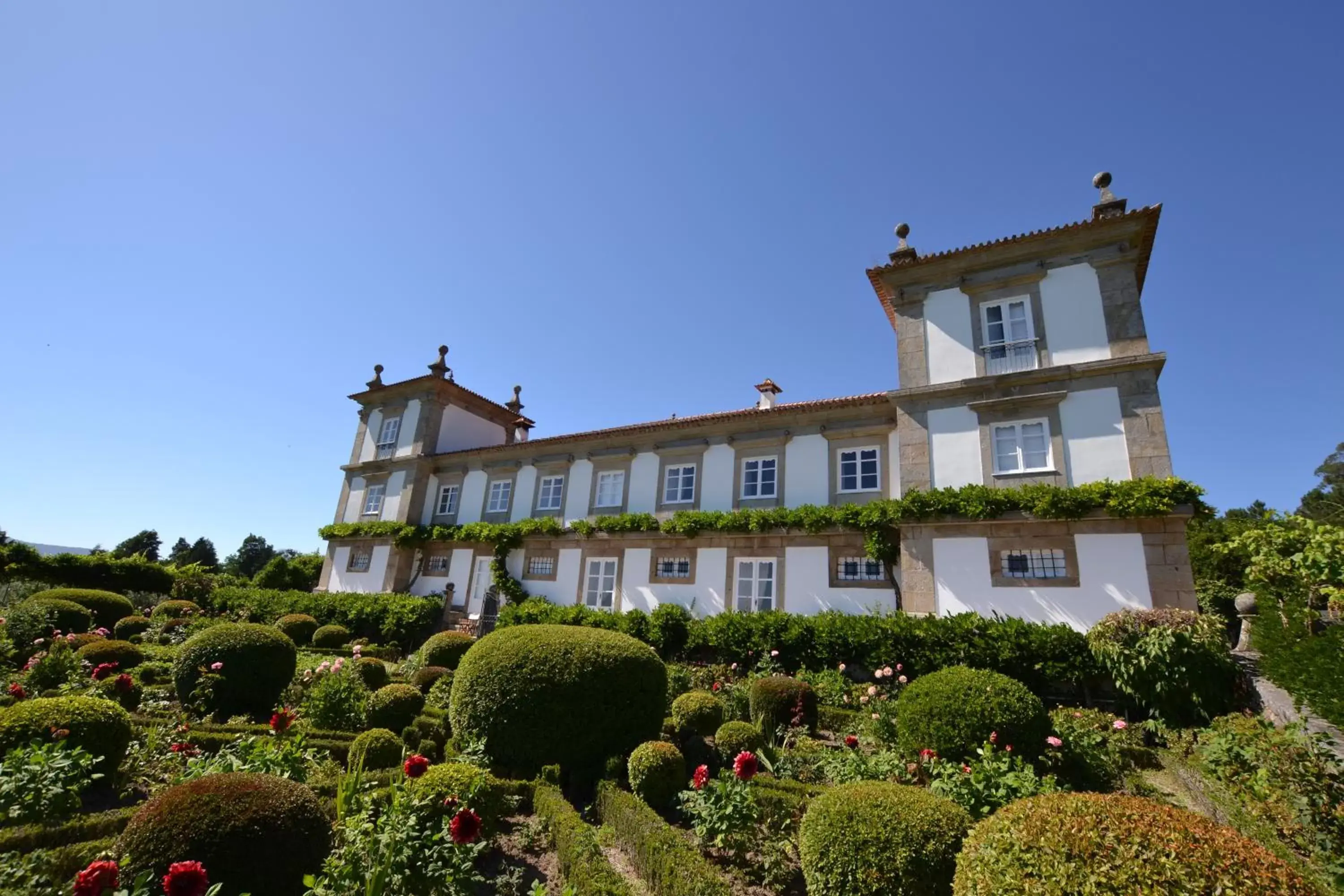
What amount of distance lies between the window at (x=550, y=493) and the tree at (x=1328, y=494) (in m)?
34.8

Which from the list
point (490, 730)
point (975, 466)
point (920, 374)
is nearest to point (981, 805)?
point (490, 730)

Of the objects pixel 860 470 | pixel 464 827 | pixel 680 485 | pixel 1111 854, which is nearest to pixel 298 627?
pixel 680 485

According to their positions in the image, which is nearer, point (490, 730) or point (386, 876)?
point (386, 876)

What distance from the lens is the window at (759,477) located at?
18.0 meters

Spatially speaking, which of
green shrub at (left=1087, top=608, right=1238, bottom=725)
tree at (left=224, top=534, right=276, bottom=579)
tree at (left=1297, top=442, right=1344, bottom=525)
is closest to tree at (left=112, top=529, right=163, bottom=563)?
tree at (left=224, top=534, right=276, bottom=579)

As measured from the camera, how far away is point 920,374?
625 inches

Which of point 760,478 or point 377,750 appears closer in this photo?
point 377,750

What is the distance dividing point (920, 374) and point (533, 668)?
12769 mm

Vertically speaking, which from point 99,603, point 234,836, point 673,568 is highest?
Result: point 673,568

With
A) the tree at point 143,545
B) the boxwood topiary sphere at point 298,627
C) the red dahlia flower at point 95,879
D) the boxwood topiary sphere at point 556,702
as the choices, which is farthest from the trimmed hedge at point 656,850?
the tree at point 143,545

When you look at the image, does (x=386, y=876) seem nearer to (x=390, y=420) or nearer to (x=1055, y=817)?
(x=1055, y=817)

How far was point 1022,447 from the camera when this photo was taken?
14141mm

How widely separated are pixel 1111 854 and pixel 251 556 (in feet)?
249

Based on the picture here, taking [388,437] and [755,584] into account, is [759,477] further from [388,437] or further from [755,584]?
[388,437]
